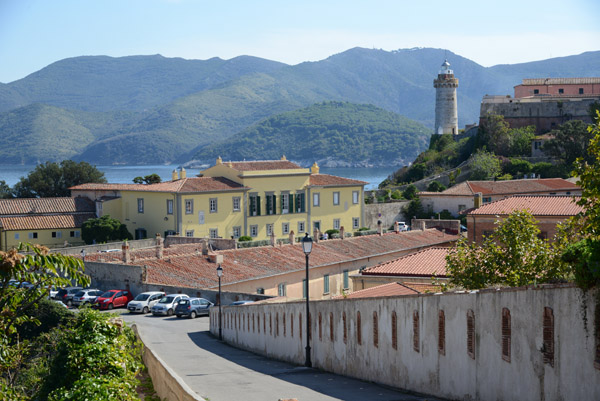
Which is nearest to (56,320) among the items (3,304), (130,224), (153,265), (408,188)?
(153,265)

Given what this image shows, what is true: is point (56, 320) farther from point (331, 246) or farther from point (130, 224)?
point (130, 224)

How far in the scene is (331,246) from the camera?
2216 inches

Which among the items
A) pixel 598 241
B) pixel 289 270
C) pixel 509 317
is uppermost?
pixel 598 241

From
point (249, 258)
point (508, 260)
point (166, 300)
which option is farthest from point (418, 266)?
point (249, 258)

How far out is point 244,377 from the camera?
20.7 metres

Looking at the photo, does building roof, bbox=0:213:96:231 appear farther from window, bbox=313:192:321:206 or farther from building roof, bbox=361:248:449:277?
building roof, bbox=361:248:449:277

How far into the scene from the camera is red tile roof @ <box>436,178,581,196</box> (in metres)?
74.7

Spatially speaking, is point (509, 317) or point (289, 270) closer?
point (509, 317)

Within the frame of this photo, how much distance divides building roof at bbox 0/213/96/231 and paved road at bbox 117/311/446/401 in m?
34.0

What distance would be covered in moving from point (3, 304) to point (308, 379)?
9.33m

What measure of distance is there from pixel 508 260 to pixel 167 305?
20.0 metres

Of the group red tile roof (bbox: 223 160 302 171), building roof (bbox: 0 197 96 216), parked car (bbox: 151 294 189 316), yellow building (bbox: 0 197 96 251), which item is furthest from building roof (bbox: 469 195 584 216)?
building roof (bbox: 0 197 96 216)

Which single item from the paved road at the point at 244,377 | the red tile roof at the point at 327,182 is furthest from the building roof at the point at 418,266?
the red tile roof at the point at 327,182

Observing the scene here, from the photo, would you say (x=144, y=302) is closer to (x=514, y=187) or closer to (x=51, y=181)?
(x=514, y=187)
